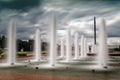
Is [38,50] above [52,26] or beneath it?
beneath

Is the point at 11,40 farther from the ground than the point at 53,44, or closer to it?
farther from the ground

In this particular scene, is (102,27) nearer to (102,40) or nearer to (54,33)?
(102,40)

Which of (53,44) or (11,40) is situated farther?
(11,40)

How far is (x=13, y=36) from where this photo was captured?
51.1 feet

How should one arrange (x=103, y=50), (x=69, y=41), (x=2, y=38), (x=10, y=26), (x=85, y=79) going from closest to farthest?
(x=85, y=79) → (x=103, y=50) → (x=10, y=26) → (x=69, y=41) → (x=2, y=38)

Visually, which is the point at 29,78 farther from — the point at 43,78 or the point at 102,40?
the point at 102,40

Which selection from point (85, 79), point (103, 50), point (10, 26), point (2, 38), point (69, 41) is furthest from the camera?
point (2, 38)

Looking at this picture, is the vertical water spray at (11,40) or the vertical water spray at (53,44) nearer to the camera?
the vertical water spray at (53,44)

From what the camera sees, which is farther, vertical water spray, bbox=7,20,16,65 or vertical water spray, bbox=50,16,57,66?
vertical water spray, bbox=7,20,16,65

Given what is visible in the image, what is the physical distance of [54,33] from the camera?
13688 mm

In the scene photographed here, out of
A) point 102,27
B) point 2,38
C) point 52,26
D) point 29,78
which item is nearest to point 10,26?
point 52,26

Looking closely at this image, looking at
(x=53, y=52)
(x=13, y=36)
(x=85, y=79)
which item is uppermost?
(x=13, y=36)

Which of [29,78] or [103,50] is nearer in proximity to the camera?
[29,78]

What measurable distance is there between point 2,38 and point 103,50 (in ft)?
88.7
